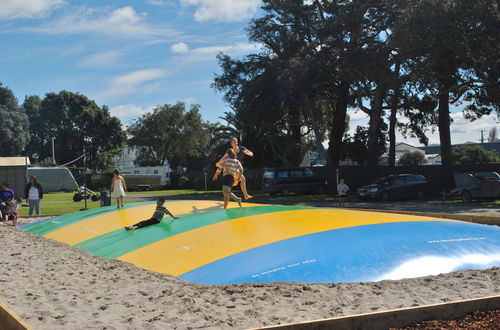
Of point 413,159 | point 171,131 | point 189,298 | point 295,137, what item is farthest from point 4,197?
point 413,159

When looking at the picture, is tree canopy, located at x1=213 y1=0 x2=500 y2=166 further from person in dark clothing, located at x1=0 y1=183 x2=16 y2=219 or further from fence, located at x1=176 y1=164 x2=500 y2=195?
person in dark clothing, located at x1=0 y1=183 x2=16 y2=219

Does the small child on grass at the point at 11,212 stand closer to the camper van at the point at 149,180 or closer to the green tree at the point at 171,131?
the camper van at the point at 149,180

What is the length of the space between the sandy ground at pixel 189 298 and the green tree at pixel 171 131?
6024cm

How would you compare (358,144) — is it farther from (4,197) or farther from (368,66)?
(4,197)

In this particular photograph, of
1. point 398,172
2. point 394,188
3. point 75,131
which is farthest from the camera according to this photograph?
point 75,131

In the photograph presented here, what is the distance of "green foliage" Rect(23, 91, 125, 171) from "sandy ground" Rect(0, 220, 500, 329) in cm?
6425

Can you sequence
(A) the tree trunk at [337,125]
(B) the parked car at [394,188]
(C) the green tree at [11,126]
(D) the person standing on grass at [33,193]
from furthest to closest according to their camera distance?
(C) the green tree at [11,126] < (A) the tree trunk at [337,125] < (B) the parked car at [394,188] < (D) the person standing on grass at [33,193]

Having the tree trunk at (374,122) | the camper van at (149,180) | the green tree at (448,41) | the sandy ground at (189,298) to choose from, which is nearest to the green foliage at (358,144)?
the tree trunk at (374,122)

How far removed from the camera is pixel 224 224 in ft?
36.4

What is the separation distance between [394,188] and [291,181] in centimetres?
776

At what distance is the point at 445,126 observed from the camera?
33344 mm

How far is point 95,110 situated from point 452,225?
65915 millimetres

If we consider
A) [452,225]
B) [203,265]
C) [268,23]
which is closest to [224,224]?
[203,265]

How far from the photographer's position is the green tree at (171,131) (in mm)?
68562
